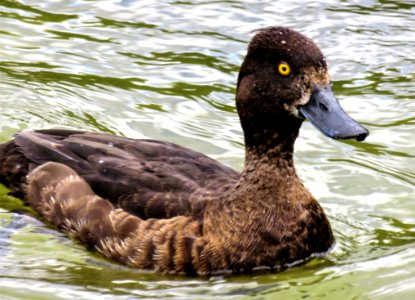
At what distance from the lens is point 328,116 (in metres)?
7.87

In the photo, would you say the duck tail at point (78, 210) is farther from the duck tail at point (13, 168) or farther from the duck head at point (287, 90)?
the duck head at point (287, 90)

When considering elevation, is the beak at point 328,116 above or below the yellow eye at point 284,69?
below

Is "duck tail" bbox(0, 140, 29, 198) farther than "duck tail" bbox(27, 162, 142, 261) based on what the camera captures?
Yes

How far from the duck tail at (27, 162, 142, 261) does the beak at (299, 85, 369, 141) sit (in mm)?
1411

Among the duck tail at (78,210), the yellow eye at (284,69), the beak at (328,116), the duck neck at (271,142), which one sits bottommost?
the duck tail at (78,210)

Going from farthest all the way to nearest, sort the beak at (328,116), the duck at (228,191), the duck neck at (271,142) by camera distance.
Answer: the duck neck at (271,142)
the duck at (228,191)
the beak at (328,116)

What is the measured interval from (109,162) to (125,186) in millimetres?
299

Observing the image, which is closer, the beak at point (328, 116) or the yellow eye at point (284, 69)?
the beak at point (328, 116)

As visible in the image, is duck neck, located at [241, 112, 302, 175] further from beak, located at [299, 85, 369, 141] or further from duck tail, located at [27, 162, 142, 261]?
duck tail, located at [27, 162, 142, 261]

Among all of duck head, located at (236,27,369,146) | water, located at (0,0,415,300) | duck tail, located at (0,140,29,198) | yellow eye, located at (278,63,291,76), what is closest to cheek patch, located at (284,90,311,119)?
duck head, located at (236,27,369,146)

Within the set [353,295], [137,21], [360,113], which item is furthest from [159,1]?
[353,295]

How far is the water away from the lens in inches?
314

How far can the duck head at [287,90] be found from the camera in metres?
7.88

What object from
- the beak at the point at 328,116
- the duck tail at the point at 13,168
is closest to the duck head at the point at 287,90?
the beak at the point at 328,116
